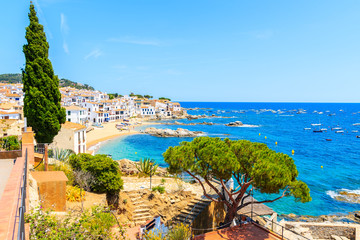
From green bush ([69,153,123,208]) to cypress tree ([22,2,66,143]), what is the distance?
23.3ft

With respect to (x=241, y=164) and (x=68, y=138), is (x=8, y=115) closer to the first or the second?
(x=68, y=138)

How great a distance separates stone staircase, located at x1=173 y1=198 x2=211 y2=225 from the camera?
15141 millimetres

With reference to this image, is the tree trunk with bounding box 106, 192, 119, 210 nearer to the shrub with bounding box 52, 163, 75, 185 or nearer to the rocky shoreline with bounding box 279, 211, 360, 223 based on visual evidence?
the shrub with bounding box 52, 163, 75, 185

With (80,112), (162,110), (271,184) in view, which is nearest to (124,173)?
(271,184)

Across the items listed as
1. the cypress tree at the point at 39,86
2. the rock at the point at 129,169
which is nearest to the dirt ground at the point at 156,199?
the rock at the point at 129,169

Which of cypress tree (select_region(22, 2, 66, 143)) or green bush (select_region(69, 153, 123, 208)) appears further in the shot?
cypress tree (select_region(22, 2, 66, 143))

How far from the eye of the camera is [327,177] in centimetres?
3478

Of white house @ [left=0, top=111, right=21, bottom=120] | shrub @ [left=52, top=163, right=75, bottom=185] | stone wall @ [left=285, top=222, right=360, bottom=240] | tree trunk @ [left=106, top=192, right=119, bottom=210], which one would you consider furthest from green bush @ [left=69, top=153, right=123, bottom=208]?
white house @ [left=0, top=111, right=21, bottom=120]

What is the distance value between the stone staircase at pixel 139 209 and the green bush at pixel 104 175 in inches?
58.7

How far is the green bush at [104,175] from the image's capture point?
14.8 meters

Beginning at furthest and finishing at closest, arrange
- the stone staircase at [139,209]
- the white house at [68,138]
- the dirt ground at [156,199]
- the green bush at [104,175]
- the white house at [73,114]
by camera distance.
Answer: the white house at [73,114]
the white house at [68,138]
the stone staircase at [139,209]
the green bush at [104,175]
the dirt ground at [156,199]

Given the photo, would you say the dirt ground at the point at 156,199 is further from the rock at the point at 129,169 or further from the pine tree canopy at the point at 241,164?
the rock at the point at 129,169

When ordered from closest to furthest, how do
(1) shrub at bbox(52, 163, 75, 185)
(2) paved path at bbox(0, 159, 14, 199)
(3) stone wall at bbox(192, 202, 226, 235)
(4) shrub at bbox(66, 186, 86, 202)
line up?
1. (2) paved path at bbox(0, 159, 14, 199)
2. (4) shrub at bbox(66, 186, 86, 202)
3. (1) shrub at bbox(52, 163, 75, 185)
4. (3) stone wall at bbox(192, 202, 226, 235)

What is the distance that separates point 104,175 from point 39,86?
1129cm
